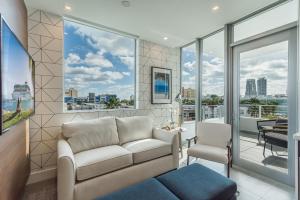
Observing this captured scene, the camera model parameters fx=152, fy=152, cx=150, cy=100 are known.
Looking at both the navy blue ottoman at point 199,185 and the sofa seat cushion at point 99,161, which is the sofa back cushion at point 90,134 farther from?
the navy blue ottoman at point 199,185

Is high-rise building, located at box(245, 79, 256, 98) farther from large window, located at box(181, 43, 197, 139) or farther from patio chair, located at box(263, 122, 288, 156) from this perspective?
large window, located at box(181, 43, 197, 139)

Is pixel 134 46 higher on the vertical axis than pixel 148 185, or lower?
higher

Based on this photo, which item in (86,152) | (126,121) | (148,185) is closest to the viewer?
(148,185)

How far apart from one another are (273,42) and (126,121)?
2.79 meters

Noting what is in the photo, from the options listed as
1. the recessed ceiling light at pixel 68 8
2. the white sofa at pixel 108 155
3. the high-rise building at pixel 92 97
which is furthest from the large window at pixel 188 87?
the recessed ceiling light at pixel 68 8

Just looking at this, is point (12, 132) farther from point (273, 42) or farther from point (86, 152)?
point (273, 42)

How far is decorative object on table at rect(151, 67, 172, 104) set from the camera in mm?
3867

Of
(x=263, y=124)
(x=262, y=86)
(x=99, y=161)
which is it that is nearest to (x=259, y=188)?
(x=263, y=124)

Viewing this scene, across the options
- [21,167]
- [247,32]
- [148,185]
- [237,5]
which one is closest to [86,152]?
[21,167]

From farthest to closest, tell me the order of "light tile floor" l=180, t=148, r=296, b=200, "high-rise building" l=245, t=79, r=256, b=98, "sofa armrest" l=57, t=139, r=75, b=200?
"high-rise building" l=245, t=79, r=256, b=98 → "light tile floor" l=180, t=148, r=296, b=200 → "sofa armrest" l=57, t=139, r=75, b=200

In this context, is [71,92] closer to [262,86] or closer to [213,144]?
[213,144]

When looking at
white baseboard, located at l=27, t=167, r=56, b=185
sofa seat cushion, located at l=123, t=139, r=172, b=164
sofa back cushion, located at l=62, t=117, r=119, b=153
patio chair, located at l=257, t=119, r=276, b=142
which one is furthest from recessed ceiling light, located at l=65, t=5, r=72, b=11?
patio chair, located at l=257, t=119, r=276, b=142

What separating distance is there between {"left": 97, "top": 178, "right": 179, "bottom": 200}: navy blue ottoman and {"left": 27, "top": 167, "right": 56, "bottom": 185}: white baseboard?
1.73 metres

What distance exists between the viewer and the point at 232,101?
9.84ft
